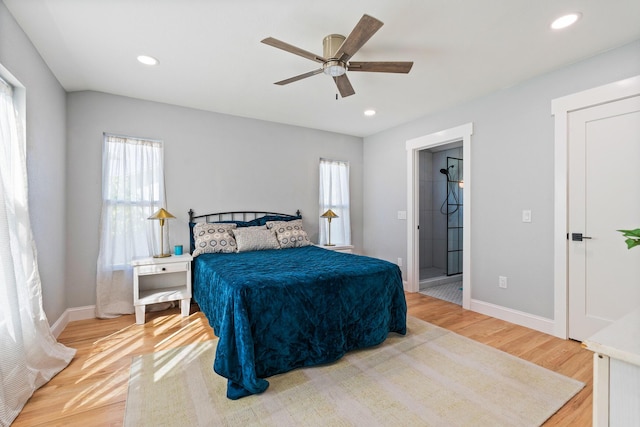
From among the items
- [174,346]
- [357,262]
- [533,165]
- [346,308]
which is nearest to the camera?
[346,308]

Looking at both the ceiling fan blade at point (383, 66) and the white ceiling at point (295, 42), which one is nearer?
the white ceiling at point (295, 42)

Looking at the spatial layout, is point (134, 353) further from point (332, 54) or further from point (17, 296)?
point (332, 54)

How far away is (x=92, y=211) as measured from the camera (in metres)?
3.19

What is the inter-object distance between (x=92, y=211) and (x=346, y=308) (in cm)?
298

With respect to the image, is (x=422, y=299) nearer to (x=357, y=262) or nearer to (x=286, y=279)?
(x=357, y=262)

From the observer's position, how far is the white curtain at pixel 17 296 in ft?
5.47

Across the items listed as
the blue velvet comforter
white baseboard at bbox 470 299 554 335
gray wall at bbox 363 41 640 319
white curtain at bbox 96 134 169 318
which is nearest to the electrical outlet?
gray wall at bbox 363 41 640 319

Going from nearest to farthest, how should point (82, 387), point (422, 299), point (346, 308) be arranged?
1. point (82, 387)
2. point (346, 308)
3. point (422, 299)

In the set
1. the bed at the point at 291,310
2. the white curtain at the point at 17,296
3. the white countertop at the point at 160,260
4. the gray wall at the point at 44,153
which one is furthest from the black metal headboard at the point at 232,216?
the white curtain at the point at 17,296

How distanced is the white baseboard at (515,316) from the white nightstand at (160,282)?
3352mm

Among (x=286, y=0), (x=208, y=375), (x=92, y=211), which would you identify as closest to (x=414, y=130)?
(x=286, y=0)

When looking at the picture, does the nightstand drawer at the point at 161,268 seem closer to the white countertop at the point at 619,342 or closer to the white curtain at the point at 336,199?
the white curtain at the point at 336,199

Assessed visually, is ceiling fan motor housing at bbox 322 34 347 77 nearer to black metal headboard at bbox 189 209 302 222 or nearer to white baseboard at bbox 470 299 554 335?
black metal headboard at bbox 189 209 302 222

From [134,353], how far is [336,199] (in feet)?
11.2
